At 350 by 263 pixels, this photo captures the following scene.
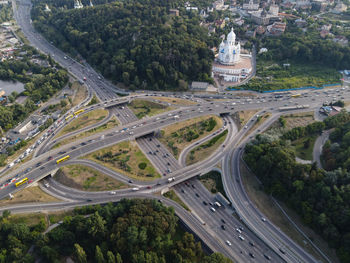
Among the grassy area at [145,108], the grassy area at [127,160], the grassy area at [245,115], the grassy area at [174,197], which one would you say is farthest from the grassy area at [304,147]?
the grassy area at [145,108]

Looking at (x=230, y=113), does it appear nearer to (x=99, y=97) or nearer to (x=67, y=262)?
(x=99, y=97)

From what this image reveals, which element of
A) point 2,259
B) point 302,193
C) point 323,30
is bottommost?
point 2,259

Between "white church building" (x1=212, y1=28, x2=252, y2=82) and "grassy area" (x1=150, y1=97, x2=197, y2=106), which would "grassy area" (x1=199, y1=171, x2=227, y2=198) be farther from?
"white church building" (x1=212, y1=28, x2=252, y2=82)

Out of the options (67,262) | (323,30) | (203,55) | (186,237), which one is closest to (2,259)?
(67,262)

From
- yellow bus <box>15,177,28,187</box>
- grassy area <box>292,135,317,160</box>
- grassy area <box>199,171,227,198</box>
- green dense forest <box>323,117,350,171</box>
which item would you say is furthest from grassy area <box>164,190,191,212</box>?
green dense forest <box>323,117,350,171</box>

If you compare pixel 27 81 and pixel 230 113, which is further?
→ pixel 27 81

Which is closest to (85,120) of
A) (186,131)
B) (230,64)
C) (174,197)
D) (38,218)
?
(186,131)

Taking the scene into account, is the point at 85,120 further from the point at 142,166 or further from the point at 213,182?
the point at 213,182
